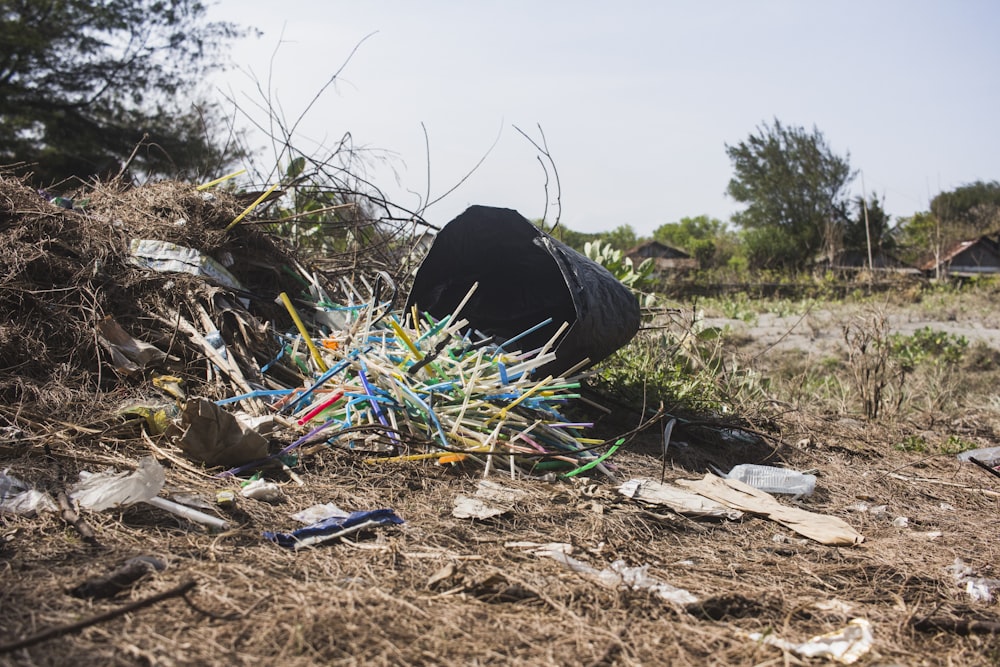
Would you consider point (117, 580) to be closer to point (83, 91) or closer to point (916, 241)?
point (83, 91)

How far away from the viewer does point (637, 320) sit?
441cm

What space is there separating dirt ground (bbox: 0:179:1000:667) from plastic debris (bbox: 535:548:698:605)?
13 mm

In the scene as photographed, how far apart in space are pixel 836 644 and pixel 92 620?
1801 millimetres

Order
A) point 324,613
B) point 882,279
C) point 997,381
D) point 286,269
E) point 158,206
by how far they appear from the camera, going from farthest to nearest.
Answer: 1. point 882,279
2. point 997,381
3. point 286,269
4. point 158,206
5. point 324,613

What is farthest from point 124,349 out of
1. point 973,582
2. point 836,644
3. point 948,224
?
point 948,224

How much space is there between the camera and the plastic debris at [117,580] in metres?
1.77

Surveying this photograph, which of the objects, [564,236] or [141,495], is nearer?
[141,495]

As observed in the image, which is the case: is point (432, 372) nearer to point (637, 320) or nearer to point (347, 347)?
point (347, 347)

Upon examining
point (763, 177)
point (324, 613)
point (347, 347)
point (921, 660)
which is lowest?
point (921, 660)

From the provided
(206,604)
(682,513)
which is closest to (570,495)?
(682,513)

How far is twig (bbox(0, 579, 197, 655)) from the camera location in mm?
1442

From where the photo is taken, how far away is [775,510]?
314 centimetres

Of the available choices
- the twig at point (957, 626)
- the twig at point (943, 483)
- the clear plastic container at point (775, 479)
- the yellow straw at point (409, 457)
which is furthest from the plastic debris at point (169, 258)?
the twig at point (943, 483)

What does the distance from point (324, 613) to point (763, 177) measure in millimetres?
34704
